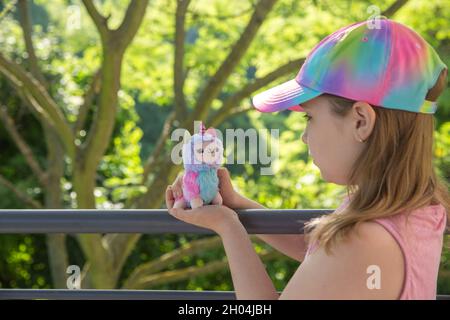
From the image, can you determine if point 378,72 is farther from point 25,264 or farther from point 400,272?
point 25,264

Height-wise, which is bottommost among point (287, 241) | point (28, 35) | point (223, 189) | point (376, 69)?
point (287, 241)

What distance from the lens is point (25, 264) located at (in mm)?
10141

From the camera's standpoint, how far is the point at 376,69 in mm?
1529

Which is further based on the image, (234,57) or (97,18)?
(234,57)

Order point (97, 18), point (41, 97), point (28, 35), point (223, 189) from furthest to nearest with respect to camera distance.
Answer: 1. point (28, 35)
2. point (41, 97)
3. point (97, 18)
4. point (223, 189)

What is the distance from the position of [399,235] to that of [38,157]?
29.6 feet

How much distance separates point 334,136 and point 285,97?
12 cm

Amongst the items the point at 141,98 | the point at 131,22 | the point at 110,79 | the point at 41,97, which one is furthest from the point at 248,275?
the point at 141,98

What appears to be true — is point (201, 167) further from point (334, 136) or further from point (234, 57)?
point (234, 57)

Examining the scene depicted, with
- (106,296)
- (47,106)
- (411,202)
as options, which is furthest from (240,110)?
(411,202)

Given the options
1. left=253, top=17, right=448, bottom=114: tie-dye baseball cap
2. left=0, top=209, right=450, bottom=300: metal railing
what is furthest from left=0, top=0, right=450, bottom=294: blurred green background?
left=253, top=17, right=448, bottom=114: tie-dye baseball cap

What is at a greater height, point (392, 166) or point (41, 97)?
point (392, 166)

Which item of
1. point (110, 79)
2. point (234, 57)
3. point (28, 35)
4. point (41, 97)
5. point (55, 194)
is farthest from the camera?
point (55, 194)
